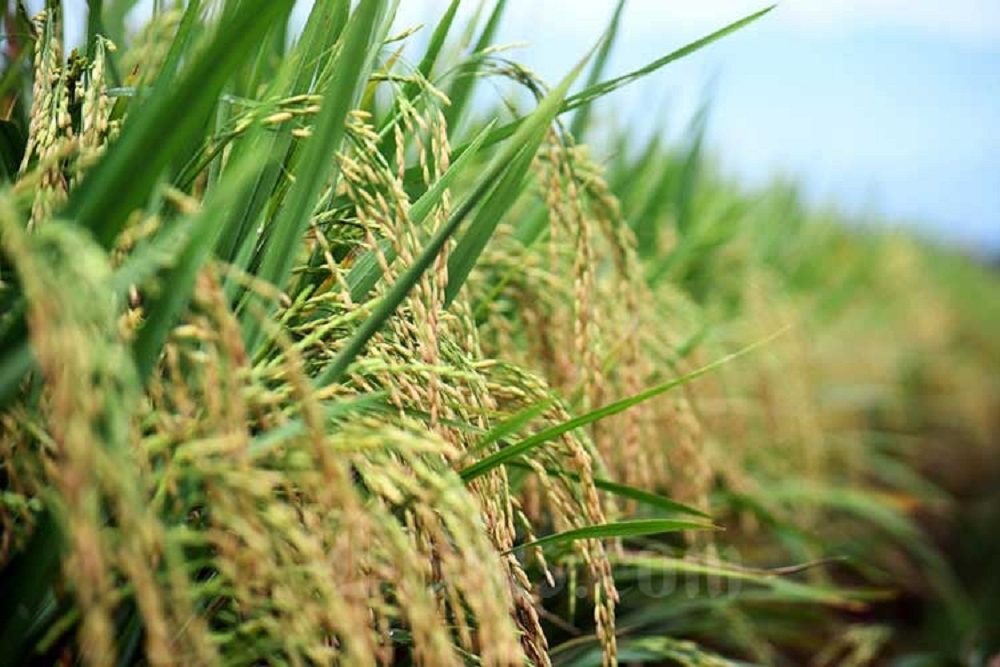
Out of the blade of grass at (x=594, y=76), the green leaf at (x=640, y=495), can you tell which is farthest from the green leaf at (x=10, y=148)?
the blade of grass at (x=594, y=76)

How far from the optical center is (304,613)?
901 mm

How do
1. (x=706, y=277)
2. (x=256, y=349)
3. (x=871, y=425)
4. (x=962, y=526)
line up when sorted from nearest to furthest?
(x=256, y=349) < (x=706, y=277) < (x=962, y=526) < (x=871, y=425)

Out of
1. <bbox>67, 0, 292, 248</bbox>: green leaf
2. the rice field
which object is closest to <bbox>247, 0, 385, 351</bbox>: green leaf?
the rice field

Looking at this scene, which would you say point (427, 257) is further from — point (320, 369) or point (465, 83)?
point (465, 83)

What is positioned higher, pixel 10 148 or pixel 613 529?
pixel 10 148

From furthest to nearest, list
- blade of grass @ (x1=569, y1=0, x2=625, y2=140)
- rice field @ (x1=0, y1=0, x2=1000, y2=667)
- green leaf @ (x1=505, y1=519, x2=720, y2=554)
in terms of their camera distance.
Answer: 1. blade of grass @ (x1=569, y1=0, x2=625, y2=140)
2. green leaf @ (x1=505, y1=519, x2=720, y2=554)
3. rice field @ (x1=0, y1=0, x2=1000, y2=667)

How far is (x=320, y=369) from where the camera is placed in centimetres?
125

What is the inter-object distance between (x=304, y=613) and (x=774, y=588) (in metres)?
1.53

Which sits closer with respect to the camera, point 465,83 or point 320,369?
point 320,369

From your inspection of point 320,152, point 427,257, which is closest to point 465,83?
point 320,152

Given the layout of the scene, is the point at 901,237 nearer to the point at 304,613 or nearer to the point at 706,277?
the point at 706,277

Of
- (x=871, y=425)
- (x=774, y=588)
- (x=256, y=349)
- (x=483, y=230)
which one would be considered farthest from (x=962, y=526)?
(x=256, y=349)

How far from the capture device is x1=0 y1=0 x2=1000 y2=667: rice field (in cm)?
87

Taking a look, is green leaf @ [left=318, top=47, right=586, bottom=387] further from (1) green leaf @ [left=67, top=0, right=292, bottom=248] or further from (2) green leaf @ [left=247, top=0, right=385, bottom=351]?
(1) green leaf @ [left=67, top=0, right=292, bottom=248]
